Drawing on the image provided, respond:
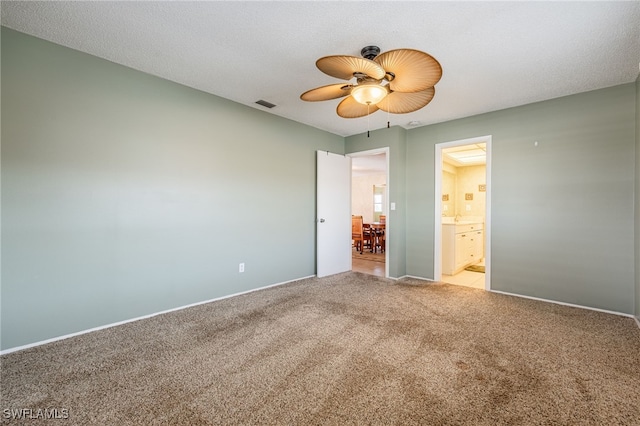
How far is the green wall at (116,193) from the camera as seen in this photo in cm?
222

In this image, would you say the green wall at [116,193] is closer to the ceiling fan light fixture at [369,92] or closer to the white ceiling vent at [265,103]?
the white ceiling vent at [265,103]

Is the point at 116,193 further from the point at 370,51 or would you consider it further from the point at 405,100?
the point at 405,100

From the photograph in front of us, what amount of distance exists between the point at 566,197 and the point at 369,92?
288 centimetres

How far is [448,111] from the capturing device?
380 cm

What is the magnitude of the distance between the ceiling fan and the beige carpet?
1.97 metres

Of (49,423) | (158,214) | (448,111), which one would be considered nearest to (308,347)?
(49,423)

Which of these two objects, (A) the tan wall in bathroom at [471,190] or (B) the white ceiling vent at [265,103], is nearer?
(B) the white ceiling vent at [265,103]

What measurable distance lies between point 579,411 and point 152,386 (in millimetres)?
2475

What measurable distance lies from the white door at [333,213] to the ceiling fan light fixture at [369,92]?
247 centimetres

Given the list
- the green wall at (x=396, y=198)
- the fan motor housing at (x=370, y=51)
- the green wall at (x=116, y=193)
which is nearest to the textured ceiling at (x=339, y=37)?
the fan motor housing at (x=370, y=51)

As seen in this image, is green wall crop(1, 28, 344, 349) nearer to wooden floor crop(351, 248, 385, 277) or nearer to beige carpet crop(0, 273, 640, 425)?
beige carpet crop(0, 273, 640, 425)

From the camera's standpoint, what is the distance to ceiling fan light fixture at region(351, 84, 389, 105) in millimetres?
2031

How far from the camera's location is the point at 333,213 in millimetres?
4793

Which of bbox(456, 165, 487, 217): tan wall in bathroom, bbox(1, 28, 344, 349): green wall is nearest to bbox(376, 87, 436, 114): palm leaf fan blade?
bbox(1, 28, 344, 349): green wall
